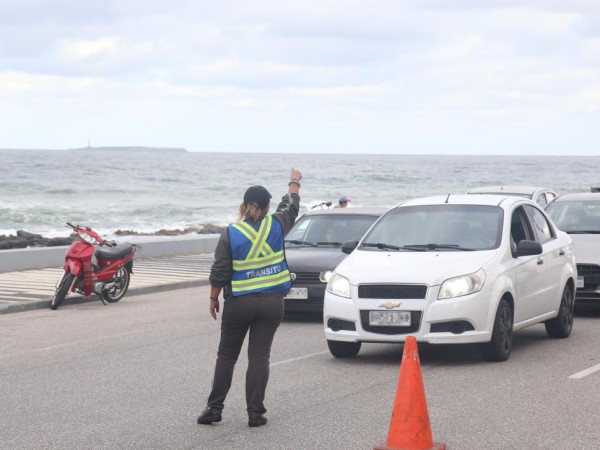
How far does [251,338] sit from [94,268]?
980cm

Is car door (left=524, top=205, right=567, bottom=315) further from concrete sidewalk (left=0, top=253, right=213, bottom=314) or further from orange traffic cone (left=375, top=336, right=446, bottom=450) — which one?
concrete sidewalk (left=0, top=253, right=213, bottom=314)

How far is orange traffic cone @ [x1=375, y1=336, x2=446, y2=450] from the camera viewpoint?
7234 millimetres

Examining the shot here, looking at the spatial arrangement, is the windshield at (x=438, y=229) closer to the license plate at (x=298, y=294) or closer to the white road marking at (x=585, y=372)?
the white road marking at (x=585, y=372)

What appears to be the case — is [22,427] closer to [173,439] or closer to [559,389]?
[173,439]

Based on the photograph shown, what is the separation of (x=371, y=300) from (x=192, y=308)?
6.29m

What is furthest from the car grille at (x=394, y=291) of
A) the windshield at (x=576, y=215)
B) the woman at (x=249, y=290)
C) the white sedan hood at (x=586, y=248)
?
the windshield at (x=576, y=215)

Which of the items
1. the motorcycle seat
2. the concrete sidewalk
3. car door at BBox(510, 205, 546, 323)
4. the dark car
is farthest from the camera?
the motorcycle seat

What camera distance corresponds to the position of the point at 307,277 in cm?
1530

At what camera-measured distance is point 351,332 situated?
37.7 ft

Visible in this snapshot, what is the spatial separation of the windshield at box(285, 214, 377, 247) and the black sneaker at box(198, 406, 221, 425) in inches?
317

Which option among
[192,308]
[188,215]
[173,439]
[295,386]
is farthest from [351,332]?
[188,215]

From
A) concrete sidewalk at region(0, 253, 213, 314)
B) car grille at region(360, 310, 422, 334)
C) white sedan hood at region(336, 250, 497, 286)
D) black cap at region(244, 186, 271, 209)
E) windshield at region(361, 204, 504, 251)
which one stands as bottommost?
concrete sidewalk at region(0, 253, 213, 314)

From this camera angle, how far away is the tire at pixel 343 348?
11.8m

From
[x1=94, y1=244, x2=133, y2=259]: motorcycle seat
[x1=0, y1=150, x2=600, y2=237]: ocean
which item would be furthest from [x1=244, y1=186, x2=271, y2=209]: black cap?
[x1=0, y1=150, x2=600, y2=237]: ocean
